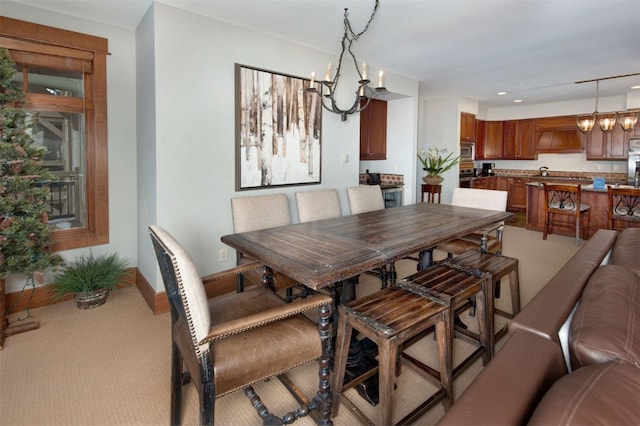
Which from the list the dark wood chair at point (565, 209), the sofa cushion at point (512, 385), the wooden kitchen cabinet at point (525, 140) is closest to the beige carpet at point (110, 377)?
the sofa cushion at point (512, 385)

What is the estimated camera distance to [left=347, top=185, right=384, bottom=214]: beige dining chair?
3307 mm

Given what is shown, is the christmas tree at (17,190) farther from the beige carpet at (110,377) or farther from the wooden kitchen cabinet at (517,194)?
the wooden kitchen cabinet at (517,194)

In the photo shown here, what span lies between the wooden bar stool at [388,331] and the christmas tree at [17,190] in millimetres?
2360

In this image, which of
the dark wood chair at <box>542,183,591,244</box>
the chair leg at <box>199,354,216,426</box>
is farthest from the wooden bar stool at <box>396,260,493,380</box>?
the dark wood chair at <box>542,183,591,244</box>

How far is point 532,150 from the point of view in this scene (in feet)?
24.5

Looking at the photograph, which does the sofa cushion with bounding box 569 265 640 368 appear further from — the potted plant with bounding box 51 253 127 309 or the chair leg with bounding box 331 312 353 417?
the potted plant with bounding box 51 253 127 309

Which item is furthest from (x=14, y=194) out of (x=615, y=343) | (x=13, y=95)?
(x=615, y=343)

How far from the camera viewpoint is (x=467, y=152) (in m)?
6.98

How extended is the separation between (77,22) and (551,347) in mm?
3943


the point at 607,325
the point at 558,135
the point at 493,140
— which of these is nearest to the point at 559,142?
the point at 558,135

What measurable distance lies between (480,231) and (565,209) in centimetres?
330

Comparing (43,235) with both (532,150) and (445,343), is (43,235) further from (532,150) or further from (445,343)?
(532,150)

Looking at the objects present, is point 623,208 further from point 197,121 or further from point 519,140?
point 197,121

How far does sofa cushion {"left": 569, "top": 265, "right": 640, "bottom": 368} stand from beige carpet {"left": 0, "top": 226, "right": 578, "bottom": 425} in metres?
0.93
